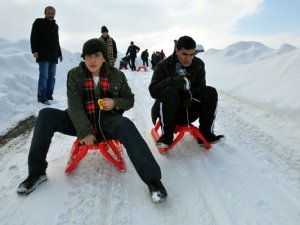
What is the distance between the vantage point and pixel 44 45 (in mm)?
5281

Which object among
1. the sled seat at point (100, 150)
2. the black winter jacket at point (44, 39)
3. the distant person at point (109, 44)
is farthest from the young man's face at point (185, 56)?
the distant person at point (109, 44)

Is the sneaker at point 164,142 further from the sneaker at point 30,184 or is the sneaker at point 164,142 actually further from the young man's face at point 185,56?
the sneaker at point 30,184

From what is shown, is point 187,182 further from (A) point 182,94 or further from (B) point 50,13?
(B) point 50,13

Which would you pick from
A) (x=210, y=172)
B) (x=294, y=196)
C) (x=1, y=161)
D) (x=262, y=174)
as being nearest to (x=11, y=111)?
(x=1, y=161)

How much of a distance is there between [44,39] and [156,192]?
13.2 feet

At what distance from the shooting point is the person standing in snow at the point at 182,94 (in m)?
3.11

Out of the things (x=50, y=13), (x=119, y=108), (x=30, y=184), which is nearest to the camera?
(x=30, y=184)

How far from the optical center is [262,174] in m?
2.67

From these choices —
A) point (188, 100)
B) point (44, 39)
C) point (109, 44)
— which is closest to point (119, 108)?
point (188, 100)

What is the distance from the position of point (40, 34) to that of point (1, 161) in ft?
9.74

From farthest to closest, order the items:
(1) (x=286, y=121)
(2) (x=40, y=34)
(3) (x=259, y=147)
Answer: (2) (x=40, y=34) < (1) (x=286, y=121) < (3) (x=259, y=147)

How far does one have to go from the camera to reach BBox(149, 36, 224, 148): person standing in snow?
3.11 m

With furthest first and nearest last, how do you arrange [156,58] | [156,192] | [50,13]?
[156,58], [50,13], [156,192]

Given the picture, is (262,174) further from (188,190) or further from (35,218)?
(35,218)
